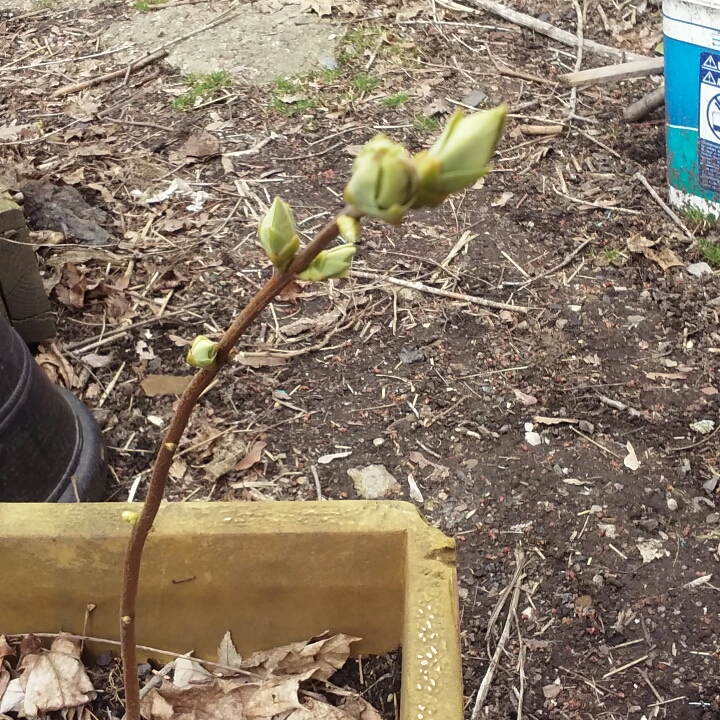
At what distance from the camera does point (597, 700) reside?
179cm

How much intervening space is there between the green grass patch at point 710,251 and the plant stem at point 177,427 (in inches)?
99.7

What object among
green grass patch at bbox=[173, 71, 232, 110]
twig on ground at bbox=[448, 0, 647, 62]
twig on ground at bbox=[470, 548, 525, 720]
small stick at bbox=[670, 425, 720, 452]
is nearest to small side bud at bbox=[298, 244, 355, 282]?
twig on ground at bbox=[470, 548, 525, 720]

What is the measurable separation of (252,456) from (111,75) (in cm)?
278


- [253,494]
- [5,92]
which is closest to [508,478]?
[253,494]

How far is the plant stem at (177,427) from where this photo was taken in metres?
0.62

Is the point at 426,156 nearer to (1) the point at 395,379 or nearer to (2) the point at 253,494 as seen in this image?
(2) the point at 253,494

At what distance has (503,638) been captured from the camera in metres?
1.88

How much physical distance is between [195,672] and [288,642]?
17 cm

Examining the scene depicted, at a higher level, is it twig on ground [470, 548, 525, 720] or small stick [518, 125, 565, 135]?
small stick [518, 125, 565, 135]

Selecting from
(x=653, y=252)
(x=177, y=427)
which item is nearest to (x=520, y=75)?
(x=653, y=252)

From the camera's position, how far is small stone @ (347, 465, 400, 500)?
87.7 inches

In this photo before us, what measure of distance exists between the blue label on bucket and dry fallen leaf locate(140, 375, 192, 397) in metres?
2.13

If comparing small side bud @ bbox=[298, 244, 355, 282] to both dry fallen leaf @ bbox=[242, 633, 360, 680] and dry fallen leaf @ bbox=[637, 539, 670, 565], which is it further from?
dry fallen leaf @ bbox=[637, 539, 670, 565]

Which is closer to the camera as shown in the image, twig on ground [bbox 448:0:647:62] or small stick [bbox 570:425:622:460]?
small stick [bbox 570:425:622:460]
